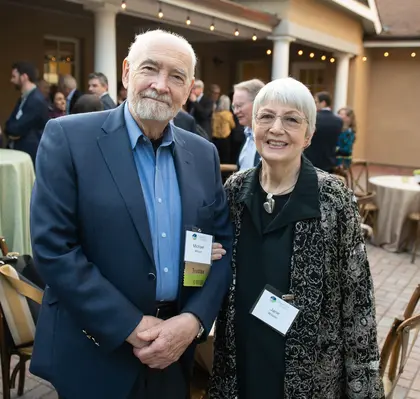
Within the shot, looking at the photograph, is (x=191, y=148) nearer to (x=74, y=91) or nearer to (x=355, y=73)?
(x=74, y=91)

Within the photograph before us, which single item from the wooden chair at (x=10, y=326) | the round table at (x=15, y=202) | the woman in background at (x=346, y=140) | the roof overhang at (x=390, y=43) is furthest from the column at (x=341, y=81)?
the wooden chair at (x=10, y=326)

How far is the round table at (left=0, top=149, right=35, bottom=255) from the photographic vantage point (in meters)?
3.86

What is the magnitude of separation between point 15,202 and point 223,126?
492cm

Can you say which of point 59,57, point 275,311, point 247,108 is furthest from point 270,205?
point 59,57

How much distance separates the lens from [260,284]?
1679 millimetres

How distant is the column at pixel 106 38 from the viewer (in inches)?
274

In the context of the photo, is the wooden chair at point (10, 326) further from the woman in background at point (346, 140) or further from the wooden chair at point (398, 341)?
the woman in background at point (346, 140)

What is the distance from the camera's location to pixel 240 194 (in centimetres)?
178

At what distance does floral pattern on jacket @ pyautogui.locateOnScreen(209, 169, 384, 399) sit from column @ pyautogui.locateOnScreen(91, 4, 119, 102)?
600 centimetres

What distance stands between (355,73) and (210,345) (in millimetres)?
14010

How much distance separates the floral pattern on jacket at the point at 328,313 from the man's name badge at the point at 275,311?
0.10 ft

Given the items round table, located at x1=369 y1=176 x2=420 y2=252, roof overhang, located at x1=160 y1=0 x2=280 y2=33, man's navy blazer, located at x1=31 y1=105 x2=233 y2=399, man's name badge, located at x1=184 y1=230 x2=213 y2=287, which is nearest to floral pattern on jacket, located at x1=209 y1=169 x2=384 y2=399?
A: man's name badge, located at x1=184 y1=230 x2=213 y2=287

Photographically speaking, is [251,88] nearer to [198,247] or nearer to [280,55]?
[198,247]

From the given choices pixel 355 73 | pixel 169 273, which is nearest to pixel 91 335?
pixel 169 273
